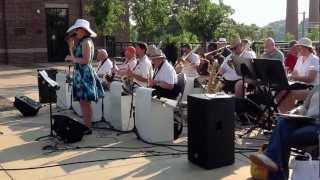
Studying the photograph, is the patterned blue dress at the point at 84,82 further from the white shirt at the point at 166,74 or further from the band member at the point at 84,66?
the white shirt at the point at 166,74

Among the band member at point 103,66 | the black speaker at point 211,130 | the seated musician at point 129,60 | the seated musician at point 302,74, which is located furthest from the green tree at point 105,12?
the black speaker at point 211,130

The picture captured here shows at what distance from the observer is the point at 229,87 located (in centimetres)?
910

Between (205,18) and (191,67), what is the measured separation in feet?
30.5

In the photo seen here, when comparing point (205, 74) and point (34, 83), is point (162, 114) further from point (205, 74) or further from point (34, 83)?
point (34, 83)

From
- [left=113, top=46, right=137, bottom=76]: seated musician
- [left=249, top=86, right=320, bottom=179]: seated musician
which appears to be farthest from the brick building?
[left=249, top=86, right=320, bottom=179]: seated musician

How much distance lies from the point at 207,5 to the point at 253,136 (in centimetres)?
1270

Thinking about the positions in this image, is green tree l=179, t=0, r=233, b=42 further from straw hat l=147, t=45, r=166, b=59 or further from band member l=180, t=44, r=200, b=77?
straw hat l=147, t=45, r=166, b=59

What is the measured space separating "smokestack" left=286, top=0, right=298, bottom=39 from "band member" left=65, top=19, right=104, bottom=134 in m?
46.7

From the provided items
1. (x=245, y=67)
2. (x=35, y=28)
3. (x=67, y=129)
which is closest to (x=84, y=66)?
(x=67, y=129)

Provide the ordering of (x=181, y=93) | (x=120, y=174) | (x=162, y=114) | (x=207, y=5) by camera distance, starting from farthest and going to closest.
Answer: (x=207, y=5)
(x=181, y=93)
(x=162, y=114)
(x=120, y=174)

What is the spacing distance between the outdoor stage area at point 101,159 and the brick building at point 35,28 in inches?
713

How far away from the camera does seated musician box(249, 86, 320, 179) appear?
4395 mm

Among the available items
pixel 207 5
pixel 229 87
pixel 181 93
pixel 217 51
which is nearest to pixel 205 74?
pixel 217 51

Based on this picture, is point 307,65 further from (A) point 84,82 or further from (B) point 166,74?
(A) point 84,82
